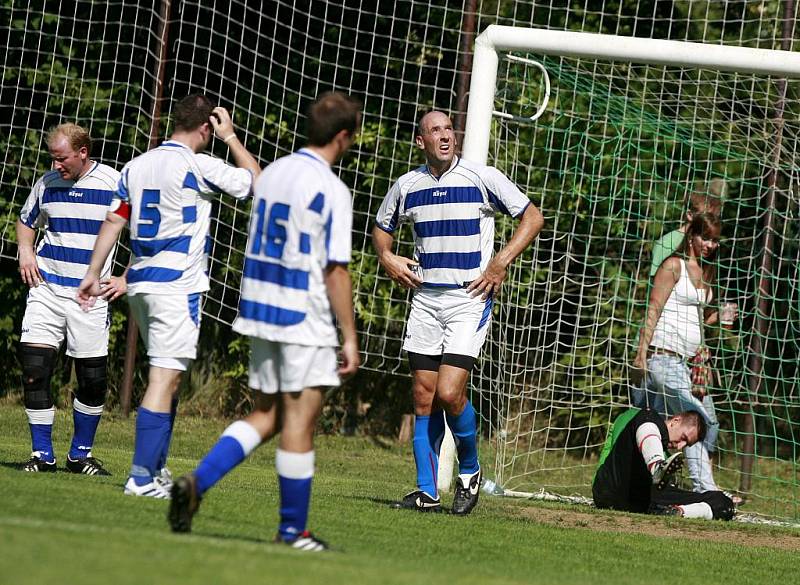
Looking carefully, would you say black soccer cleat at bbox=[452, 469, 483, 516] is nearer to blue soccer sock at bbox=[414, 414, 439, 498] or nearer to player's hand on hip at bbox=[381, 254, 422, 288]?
blue soccer sock at bbox=[414, 414, 439, 498]

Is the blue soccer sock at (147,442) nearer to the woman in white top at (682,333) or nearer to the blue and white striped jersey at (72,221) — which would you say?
the blue and white striped jersey at (72,221)

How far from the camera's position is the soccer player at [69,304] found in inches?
299

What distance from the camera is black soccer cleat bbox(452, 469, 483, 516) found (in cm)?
744

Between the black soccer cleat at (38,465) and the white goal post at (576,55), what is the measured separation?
2690 millimetres

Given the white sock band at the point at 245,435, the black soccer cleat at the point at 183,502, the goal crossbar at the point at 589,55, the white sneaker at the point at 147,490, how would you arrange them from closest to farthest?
the black soccer cleat at the point at 183,502 < the white sock band at the point at 245,435 < the white sneaker at the point at 147,490 < the goal crossbar at the point at 589,55

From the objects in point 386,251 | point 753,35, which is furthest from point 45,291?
point 753,35

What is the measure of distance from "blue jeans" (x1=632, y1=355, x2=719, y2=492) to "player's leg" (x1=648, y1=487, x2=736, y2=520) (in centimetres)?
52

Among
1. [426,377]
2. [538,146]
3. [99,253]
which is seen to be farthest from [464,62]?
[99,253]

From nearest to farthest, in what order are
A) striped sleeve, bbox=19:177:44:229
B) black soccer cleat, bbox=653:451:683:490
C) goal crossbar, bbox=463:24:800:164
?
striped sleeve, bbox=19:177:44:229 < black soccer cleat, bbox=653:451:683:490 < goal crossbar, bbox=463:24:800:164

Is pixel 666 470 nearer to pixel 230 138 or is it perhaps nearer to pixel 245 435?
pixel 230 138

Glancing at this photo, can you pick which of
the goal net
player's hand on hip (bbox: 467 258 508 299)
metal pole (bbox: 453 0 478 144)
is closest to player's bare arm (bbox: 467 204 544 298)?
player's hand on hip (bbox: 467 258 508 299)

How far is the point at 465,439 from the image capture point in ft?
24.8

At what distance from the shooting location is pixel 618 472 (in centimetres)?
875

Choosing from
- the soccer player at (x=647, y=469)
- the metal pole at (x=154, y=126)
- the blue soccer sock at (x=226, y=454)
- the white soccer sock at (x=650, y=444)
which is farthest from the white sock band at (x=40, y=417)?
the white soccer sock at (x=650, y=444)
